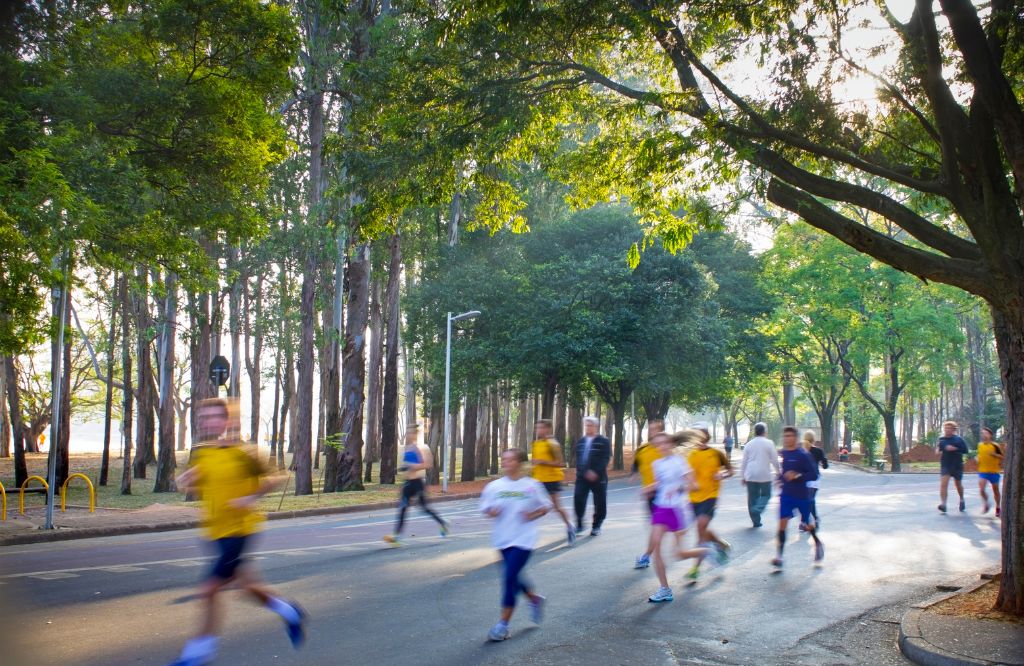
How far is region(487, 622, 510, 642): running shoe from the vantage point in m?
7.12

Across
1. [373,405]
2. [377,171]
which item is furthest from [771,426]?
[377,171]

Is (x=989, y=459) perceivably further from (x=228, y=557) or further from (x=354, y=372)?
(x=354, y=372)

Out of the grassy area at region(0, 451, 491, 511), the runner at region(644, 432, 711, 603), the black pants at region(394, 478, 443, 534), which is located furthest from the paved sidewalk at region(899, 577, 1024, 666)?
the grassy area at region(0, 451, 491, 511)

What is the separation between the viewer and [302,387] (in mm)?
29531

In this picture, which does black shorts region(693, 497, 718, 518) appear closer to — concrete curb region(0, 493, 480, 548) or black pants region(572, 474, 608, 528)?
black pants region(572, 474, 608, 528)

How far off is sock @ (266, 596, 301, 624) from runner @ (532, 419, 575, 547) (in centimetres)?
663

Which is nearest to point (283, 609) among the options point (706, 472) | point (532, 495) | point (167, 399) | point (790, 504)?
point (532, 495)

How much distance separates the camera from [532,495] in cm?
735

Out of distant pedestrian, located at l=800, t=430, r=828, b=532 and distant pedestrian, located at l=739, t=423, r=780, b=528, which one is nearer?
distant pedestrian, located at l=800, t=430, r=828, b=532

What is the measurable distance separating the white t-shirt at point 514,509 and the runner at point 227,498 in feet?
5.68

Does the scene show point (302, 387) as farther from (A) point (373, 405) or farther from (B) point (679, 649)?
(B) point (679, 649)

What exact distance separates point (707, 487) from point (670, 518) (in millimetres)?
1894

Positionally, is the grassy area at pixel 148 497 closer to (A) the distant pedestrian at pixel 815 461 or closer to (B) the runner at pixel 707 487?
(A) the distant pedestrian at pixel 815 461

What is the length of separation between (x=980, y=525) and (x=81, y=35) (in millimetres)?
17416
